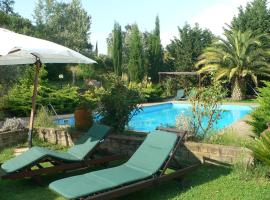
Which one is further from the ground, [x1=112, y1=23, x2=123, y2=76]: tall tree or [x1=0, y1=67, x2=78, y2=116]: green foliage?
[x1=112, y1=23, x2=123, y2=76]: tall tree

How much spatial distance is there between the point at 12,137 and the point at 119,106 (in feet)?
9.79

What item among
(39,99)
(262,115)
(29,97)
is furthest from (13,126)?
(262,115)

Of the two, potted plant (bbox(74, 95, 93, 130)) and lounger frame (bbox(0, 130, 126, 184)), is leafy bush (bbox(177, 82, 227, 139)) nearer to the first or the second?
lounger frame (bbox(0, 130, 126, 184))

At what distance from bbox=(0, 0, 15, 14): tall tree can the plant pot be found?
111 feet

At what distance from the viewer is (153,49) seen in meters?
28.2

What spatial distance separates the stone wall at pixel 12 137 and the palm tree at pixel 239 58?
14.5 meters

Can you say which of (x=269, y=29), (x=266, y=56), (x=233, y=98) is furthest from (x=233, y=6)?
(x=233, y=98)

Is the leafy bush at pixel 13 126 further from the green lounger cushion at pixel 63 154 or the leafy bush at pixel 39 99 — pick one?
the leafy bush at pixel 39 99

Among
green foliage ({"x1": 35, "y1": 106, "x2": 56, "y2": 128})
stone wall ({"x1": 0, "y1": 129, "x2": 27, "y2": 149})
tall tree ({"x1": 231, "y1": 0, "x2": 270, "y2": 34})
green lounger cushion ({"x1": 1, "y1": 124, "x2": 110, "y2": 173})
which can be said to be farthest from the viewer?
tall tree ({"x1": 231, "y1": 0, "x2": 270, "y2": 34})

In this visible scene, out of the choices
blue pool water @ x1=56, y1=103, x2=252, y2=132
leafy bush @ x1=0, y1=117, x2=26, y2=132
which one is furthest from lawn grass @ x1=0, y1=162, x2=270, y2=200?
blue pool water @ x1=56, y1=103, x2=252, y2=132

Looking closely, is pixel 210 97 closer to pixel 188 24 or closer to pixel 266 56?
pixel 266 56

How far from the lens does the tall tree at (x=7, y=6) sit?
38.2 m

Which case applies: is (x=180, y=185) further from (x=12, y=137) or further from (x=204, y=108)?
(x=12, y=137)

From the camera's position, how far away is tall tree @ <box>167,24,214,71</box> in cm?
2631
